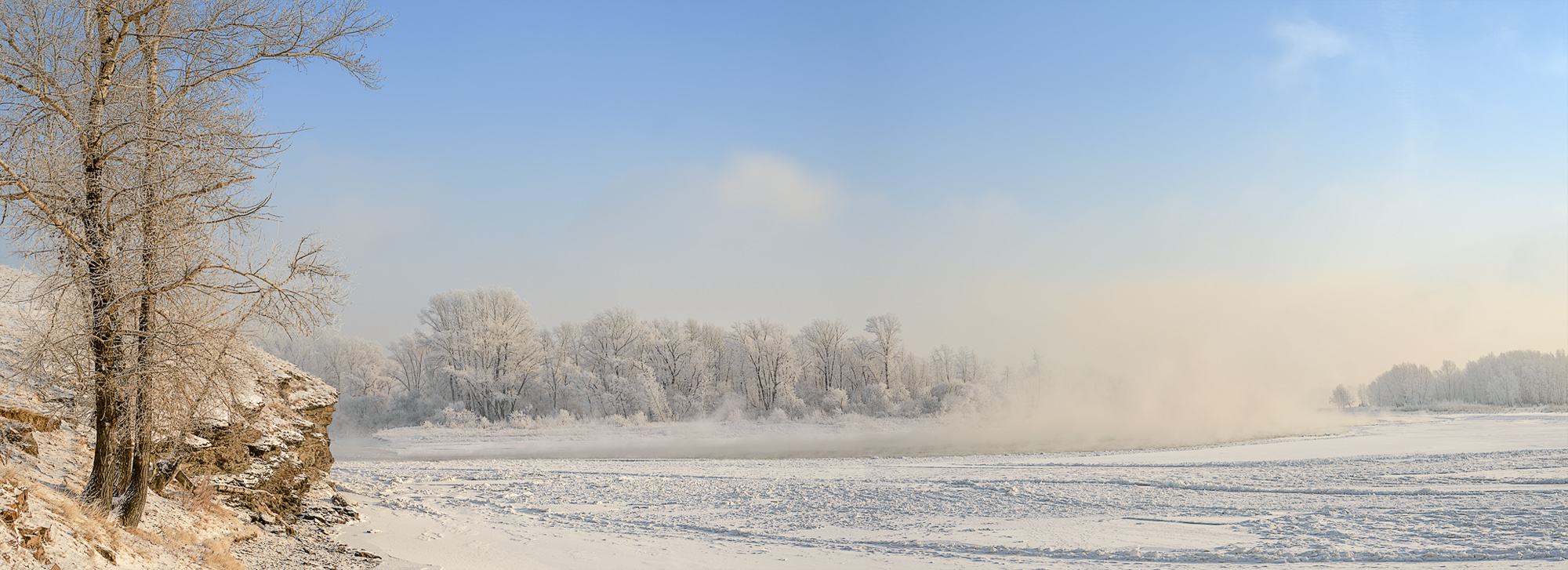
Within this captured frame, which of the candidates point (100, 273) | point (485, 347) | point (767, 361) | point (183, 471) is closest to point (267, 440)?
point (183, 471)

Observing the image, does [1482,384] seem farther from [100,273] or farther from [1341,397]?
[100,273]

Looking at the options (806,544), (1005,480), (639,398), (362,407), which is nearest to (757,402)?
(639,398)

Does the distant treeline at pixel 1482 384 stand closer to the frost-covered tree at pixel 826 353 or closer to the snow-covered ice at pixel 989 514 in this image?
the frost-covered tree at pixel 826 353

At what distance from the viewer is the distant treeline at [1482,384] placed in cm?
8038

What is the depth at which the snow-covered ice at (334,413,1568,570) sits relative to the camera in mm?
9898

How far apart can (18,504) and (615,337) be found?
54.7 m

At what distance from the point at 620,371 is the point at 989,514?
161 ft

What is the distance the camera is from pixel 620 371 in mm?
59156

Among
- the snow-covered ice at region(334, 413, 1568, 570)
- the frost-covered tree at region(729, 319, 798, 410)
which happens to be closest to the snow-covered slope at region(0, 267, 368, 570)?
the snow-covered ice at region(334, 413, 1568, 570)

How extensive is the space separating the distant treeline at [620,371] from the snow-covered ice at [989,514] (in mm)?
32131

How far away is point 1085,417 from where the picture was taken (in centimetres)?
4638

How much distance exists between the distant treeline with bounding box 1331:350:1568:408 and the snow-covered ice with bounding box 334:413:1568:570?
7314 cm

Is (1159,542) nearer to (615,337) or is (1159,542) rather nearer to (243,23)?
(243,23)

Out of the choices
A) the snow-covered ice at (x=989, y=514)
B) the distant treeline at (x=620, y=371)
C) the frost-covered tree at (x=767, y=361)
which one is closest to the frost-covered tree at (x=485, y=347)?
the distant treeline at (x=620, y=371)
